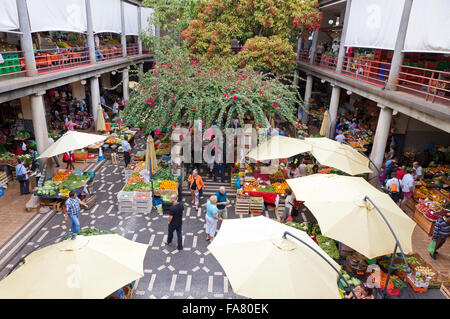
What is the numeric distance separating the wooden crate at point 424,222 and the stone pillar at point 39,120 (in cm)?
1431

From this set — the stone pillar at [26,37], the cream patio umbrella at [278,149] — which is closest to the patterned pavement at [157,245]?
the cream patio umbrella at [278,149]

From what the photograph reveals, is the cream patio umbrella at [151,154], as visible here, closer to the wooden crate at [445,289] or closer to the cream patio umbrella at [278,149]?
the cream patio umbrella at [278,149]

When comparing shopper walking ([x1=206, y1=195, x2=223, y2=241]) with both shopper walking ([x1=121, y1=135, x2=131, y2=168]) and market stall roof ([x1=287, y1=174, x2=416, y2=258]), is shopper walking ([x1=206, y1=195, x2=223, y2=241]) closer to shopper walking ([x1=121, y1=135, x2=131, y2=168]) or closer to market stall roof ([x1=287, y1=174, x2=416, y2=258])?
market stall roof ([x1=287, y1=174, x2=416, y2=258])

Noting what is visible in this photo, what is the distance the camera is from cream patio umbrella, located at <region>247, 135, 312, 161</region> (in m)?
11.1

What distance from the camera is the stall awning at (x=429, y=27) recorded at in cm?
903

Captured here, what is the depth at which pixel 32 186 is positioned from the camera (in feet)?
40.1

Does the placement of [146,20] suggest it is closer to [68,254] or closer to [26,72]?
[26,72]

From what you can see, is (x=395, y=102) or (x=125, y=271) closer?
(x=125, y=271)

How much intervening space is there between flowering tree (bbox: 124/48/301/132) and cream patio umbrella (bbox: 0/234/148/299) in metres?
6.98

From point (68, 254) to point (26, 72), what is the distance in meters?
9.55

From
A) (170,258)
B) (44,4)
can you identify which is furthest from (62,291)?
(44,4)

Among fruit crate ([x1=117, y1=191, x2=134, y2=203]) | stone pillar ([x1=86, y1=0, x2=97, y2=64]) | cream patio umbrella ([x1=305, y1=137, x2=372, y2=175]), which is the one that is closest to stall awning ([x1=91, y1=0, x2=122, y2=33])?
stone pillar ([x1=86, y1=0, x2=97, y2=64])

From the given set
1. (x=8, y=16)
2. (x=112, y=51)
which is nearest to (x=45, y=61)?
(x=8, y=16)

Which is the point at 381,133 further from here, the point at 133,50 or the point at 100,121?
the point at 133,50
